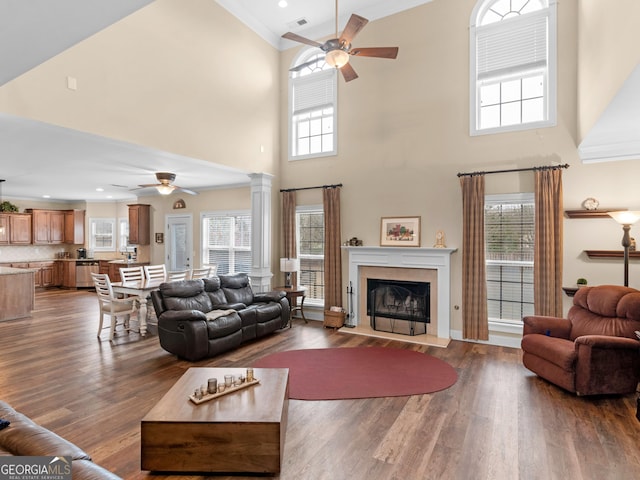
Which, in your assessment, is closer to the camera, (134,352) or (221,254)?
(134,352)

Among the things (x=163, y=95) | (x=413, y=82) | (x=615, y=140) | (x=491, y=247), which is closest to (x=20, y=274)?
(x=163, y=95)

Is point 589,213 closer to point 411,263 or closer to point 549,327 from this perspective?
point 549,327

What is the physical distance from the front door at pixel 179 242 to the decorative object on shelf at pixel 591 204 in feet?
25.6

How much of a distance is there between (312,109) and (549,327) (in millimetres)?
5338

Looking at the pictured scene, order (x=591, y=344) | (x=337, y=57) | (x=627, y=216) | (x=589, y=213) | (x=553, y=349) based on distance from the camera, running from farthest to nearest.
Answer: (x=589, y=213)
(x=627, y=216)
(x=337, y=57)
(x=553, y=349)
(x=591, y=344)

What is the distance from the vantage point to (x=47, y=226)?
10.6 m

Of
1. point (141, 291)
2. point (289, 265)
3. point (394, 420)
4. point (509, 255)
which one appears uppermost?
point (509, 255)

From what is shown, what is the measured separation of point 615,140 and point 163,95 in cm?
567

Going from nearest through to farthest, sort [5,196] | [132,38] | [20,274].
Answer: [132,38]
[20,274]
[5,196]

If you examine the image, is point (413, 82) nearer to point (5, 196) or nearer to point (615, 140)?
point (615, 140)

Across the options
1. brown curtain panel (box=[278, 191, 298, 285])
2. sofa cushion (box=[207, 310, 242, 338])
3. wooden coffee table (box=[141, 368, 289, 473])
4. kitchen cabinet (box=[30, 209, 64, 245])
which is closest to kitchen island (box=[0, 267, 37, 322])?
kitchen cabinet (box=[30, 209, 64, 245])

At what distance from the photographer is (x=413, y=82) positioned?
18.7 feet

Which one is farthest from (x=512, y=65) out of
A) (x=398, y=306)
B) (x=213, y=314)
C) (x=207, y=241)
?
(x=207, y=241)

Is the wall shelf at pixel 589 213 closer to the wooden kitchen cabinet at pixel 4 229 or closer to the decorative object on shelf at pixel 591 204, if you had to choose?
the decorative object on shelf at pixel 591 204
